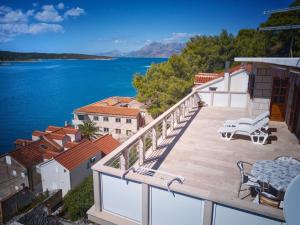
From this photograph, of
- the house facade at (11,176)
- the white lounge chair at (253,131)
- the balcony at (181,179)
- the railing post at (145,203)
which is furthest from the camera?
the house facade at (11,176)

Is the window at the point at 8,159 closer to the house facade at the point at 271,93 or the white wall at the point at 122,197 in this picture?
the house facade at the point at 271,93

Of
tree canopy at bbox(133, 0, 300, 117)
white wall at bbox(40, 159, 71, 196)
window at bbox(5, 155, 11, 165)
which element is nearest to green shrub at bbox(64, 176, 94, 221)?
white wall at bbox(40, 159, 71, 196)

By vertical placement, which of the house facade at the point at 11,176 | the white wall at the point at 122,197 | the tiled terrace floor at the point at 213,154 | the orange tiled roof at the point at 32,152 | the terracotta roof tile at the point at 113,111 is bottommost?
the house facade at the point at 11,176

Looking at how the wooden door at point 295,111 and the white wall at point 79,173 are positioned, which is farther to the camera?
the white wall at point 79,173

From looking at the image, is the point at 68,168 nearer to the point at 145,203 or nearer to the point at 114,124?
the point at 114,124

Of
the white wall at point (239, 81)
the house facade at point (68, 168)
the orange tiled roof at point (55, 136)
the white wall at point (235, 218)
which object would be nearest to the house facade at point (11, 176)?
the house facade at point (68, 168)

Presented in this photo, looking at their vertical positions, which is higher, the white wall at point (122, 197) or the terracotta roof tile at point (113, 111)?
the white wall at point (122, 197)

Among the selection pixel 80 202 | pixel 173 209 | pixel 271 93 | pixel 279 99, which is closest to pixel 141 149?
pixel 173 209

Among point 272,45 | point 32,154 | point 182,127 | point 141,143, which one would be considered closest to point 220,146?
point 182,127
